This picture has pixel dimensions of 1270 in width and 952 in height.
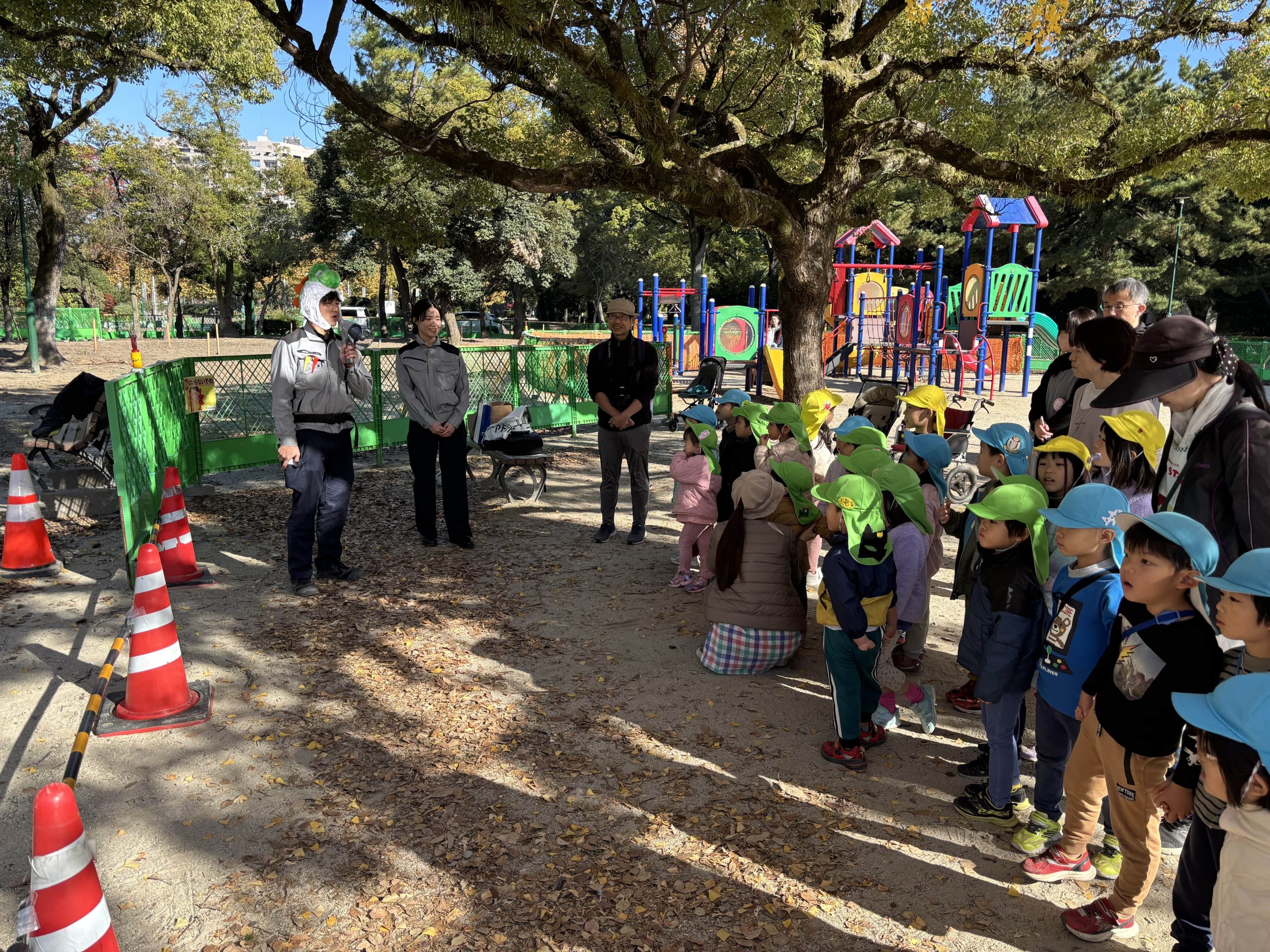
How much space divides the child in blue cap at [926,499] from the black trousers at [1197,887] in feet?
6.76

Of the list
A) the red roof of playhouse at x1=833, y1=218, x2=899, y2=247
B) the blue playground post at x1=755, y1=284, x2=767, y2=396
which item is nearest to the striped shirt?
the blue playground post at x1=755, y1=284, x2=767, y2=396

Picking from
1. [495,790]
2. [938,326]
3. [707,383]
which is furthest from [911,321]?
[495,790]

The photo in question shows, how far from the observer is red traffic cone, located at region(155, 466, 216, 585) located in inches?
243

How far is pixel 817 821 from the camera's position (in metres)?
3.55

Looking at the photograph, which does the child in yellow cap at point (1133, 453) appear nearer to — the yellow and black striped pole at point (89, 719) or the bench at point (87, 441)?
the yellow and black striped pole at point (89, 719)

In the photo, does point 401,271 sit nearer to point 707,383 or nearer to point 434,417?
point 707,383

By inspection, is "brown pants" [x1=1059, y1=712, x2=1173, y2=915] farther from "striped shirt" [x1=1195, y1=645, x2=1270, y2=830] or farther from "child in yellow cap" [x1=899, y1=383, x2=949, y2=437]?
"child in yellow cap" [x1=899, y1=383, x2=949, y2=437]

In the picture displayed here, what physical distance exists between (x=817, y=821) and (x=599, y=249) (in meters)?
44.2

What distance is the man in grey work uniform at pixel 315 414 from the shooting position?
593 cm

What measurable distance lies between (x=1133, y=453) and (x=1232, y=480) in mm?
697

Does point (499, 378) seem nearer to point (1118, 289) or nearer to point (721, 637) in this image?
point (721, 637)

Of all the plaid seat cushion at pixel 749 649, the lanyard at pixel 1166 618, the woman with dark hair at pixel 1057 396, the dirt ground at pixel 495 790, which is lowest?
the dirt ground at pixel 495 790

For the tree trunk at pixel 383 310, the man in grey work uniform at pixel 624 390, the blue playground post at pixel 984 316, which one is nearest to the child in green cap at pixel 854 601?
the man in grey work uniform at pixel 624 390

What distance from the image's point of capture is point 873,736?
4.16 metres
